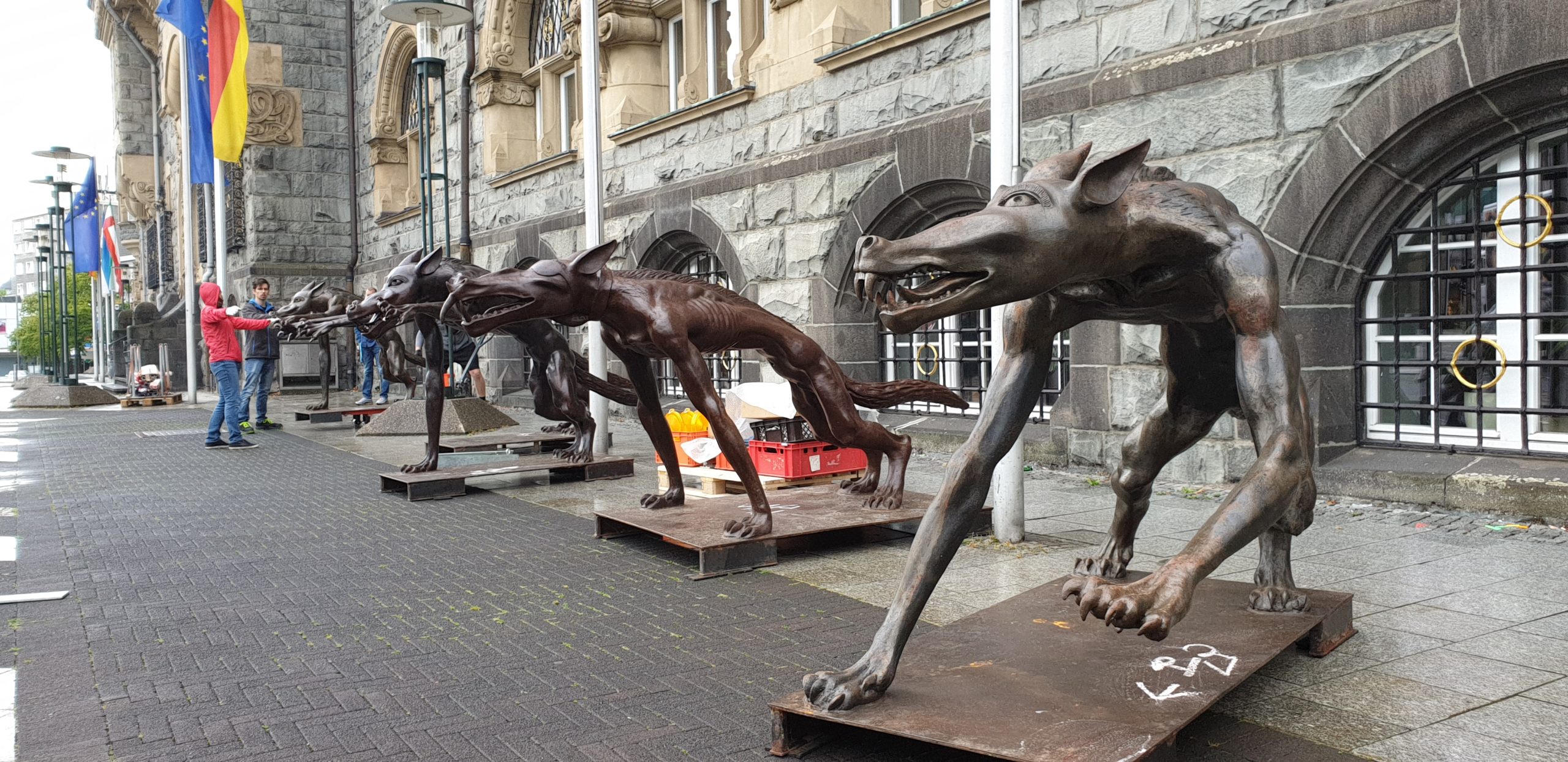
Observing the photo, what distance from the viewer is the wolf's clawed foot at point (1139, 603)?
250cm

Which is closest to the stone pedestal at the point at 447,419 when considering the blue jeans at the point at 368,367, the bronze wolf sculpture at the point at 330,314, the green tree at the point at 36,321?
the bronze wolf sculpture at the point at 330,314

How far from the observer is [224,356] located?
1372cm

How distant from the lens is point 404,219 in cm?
2388

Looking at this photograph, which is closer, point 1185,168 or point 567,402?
point 1185,168

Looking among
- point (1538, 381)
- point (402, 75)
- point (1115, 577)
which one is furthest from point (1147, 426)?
point (402, 75)

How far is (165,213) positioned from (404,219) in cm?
2327

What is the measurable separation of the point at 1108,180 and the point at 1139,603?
1168mm

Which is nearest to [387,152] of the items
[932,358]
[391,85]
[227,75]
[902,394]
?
[391,85]

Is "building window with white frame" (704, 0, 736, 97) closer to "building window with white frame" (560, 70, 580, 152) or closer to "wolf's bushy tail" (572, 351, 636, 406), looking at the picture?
"building window with white frame" (560, 70, 580, 152)

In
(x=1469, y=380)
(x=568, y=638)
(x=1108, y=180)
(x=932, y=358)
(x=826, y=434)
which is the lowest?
(x=568, y=638)

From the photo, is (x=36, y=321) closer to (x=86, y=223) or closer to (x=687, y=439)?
(x=86, y=223)

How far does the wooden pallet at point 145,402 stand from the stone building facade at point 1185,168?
543 inches

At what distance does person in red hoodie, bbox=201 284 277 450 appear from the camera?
13594mm

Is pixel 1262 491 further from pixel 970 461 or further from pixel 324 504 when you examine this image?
pixel 324 504
